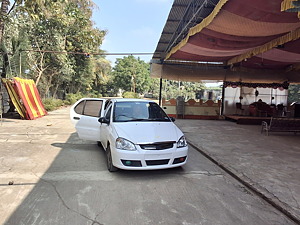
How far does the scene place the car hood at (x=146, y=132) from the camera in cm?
417

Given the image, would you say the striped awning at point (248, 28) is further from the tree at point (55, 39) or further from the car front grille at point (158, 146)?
the tree at point (55, 39)

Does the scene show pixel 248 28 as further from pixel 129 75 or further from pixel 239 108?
pixel 129 75

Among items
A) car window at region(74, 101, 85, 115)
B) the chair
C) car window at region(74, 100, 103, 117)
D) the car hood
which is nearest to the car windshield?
the car hood

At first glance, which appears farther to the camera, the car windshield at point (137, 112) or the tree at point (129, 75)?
the tree at point (129, 75)

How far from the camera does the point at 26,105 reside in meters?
11.9

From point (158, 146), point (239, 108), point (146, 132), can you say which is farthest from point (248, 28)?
point (239, 108)

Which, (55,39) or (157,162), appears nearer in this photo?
(157,162)

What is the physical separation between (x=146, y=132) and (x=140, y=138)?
27 cm

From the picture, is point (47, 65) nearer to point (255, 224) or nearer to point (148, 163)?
point (148, 163)

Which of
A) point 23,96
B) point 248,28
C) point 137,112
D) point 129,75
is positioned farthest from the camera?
point 129,75

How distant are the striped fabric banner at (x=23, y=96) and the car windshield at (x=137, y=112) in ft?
28.4

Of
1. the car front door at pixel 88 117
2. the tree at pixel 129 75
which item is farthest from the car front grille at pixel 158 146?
the tree at pixel 129 75

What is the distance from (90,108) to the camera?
6.32 metres

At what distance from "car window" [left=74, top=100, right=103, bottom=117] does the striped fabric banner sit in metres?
6.93
